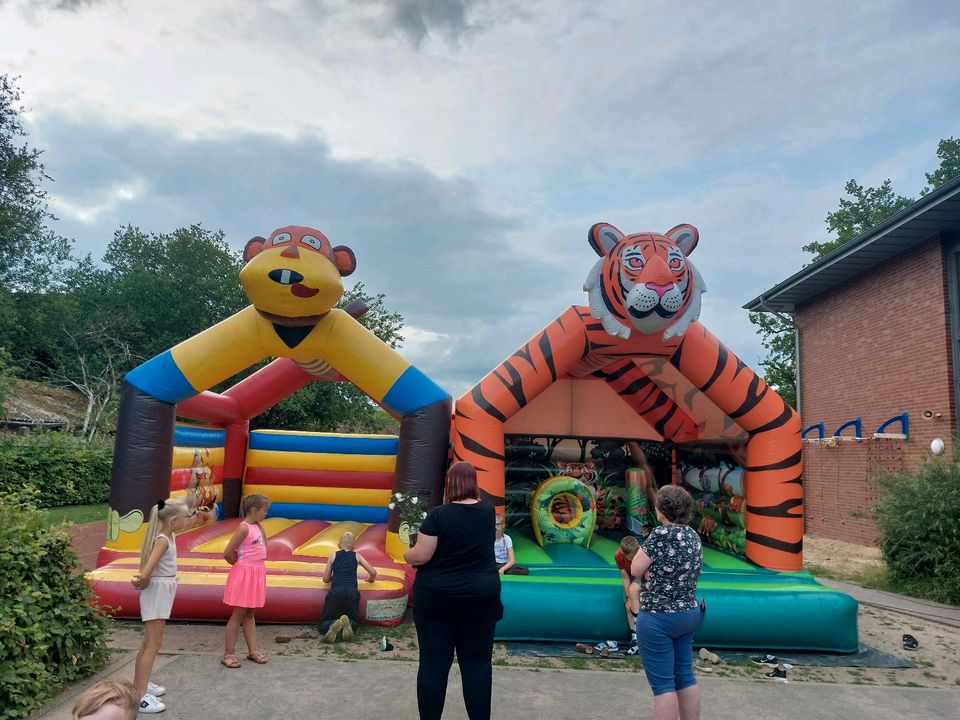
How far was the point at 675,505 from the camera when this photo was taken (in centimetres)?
288

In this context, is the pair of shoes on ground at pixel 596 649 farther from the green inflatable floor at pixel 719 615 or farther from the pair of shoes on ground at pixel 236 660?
the pair of shoes on ground at pixel 236 660

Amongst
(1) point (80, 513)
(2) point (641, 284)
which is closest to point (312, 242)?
(2) point (641, 284)

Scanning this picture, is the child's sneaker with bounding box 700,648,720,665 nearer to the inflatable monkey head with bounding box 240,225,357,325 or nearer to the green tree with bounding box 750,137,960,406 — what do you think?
the inflatable monkey head with bounding box 240,225,357,325

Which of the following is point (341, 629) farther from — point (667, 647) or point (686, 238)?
point (686, 238)

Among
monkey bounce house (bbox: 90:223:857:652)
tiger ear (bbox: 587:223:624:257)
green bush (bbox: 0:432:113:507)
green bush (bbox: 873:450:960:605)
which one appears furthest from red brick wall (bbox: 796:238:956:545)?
green bush (bbox: 0:432:113:507)

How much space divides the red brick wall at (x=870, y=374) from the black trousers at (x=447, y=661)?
9208 millimetres

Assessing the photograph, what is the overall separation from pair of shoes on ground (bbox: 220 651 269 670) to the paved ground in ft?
0.16

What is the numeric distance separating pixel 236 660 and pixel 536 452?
149 inches

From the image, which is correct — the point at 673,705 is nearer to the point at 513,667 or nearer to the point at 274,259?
the point at 513,667

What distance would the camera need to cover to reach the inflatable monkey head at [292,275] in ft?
17.7

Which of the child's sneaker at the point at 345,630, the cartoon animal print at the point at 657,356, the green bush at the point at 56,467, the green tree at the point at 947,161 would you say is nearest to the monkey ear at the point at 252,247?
the cartoon animal print at the point at 657,356

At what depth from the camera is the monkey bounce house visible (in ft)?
15.6

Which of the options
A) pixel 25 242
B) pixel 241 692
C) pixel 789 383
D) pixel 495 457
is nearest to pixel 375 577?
pixel 495 457

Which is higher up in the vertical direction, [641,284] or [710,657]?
[641,284]
